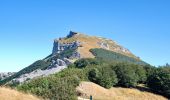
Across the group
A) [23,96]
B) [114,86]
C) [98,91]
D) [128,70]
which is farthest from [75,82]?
[23,96]

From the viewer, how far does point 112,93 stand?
93.4 m

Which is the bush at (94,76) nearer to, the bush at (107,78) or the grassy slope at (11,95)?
the bush at (107,78)

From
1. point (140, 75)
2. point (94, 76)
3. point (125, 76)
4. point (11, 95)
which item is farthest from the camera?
point (140, 75)

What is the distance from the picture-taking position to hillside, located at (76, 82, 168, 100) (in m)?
81.0

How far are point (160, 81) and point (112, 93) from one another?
21.9 m

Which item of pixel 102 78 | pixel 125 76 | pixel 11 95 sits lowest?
pixel 11 95

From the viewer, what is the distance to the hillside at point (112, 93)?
266 ft

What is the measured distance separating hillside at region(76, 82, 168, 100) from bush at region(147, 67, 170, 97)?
222 inches

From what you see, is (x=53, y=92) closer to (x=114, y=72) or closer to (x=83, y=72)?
(x=83, y=72)

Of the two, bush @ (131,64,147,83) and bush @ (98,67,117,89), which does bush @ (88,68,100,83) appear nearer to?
bush @ (98,67,117,89)

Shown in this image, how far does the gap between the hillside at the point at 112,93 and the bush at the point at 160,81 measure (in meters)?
5.65

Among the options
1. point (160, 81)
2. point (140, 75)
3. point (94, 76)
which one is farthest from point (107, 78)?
point (140, 75)

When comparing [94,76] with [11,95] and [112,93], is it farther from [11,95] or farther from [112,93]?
[11,95]

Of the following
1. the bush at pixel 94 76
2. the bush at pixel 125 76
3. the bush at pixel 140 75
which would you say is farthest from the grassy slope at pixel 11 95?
the bush at pixel 140 75
